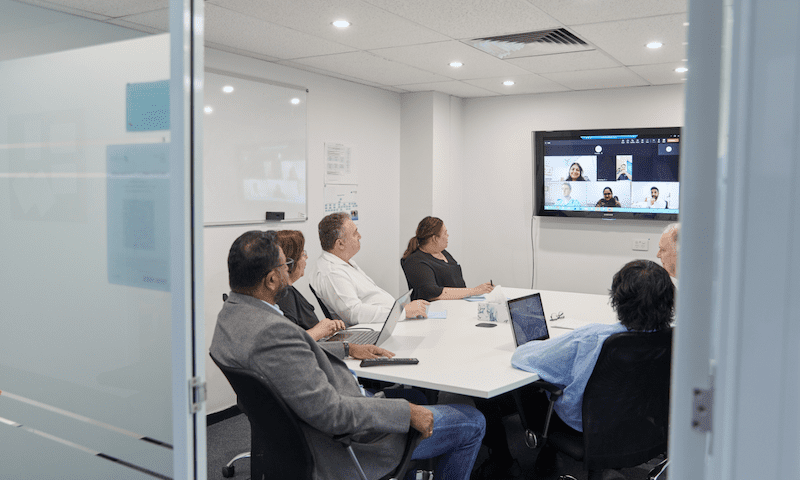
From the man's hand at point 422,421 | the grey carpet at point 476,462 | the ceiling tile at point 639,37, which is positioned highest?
the ceiling tile at point 639,37

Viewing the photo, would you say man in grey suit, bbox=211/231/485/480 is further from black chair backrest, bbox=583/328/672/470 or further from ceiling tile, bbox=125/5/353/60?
ceiling tile, bbox=125/5/353/60

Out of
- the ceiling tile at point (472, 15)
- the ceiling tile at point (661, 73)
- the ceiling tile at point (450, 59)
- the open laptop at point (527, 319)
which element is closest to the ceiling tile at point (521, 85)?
the ceiling tile at point (450, 59)

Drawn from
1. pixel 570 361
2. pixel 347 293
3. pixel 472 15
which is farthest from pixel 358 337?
pixel 472 15

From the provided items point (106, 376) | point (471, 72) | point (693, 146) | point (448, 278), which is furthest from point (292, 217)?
point (693, 146)

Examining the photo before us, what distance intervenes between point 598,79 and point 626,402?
11.9 feet

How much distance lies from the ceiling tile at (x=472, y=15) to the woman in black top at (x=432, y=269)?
1559 mm

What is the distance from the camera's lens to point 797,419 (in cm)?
101

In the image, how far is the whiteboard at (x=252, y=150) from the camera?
13.4ft

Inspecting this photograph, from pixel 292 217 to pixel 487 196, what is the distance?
2.46 meters

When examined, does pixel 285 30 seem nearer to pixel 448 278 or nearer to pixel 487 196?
pixel 448 278

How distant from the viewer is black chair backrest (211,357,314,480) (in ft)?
6.45

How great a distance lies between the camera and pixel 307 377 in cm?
202

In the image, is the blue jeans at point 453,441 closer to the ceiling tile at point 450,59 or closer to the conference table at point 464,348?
the conference table at point 464,348

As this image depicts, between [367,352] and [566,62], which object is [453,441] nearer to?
[367,352]
